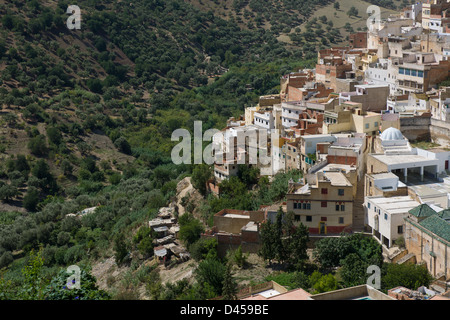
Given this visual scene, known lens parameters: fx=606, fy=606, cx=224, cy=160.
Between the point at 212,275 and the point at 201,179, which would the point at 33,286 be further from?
the point at 201,179

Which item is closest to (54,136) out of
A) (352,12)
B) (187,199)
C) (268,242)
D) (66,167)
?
(66,167)

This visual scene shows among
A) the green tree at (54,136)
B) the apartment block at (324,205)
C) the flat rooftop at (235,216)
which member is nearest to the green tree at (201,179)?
the flat rooftop at (235,216)

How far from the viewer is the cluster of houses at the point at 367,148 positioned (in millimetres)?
20453

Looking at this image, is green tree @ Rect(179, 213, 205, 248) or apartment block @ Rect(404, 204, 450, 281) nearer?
apartment block @ Rect(404, 204, 450, 281)

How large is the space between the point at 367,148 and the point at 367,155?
148 cm

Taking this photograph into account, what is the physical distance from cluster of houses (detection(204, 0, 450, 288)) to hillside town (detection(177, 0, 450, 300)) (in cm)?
4

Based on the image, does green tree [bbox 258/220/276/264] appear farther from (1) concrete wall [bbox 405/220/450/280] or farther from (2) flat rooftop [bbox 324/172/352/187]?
(1) concrete wall [bbox 405/220/450/280]

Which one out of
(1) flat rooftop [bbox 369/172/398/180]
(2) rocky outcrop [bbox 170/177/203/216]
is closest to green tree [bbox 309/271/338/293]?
(1) flat rooftop [bbox 369/172/398/180]

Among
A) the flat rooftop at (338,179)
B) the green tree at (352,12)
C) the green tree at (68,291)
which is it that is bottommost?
the green tree at (68,291)

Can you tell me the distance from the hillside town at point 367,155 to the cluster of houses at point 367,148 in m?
0.04

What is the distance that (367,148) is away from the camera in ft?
83.4

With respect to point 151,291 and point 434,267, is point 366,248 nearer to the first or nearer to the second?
point 434,267

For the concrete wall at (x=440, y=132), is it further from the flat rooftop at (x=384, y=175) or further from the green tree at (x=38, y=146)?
the green tree at (x=38, y=146)

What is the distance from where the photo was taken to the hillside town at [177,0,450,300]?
63.1ft
